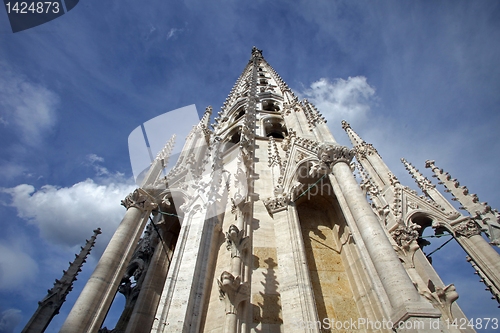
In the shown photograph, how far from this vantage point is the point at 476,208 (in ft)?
50.0

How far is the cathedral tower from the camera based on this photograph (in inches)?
250

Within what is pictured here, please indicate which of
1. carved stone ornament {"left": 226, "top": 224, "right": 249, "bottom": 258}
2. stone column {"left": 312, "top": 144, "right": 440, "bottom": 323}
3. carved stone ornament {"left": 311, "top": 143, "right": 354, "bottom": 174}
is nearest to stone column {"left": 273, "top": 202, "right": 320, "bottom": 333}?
carved stone ornament {"left": 226, "top": 224, "right": 249, "bottom": 258}

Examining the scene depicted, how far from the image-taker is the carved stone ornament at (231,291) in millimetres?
6262

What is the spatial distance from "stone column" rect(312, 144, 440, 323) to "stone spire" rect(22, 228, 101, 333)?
13.3m

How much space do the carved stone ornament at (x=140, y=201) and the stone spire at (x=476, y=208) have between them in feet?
53.7

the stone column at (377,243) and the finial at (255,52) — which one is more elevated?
the finial at (255,52)

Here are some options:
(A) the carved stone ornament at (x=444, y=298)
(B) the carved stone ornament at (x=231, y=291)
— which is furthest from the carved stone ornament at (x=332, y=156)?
(B) the carved stone ornament at (x=231, y=291)

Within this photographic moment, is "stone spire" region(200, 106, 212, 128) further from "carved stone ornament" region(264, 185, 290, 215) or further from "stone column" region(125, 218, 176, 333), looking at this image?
"carved stone ornament" region(264, 185, 290, 215)

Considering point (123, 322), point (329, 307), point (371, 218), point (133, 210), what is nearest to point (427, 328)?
point (371, 218)

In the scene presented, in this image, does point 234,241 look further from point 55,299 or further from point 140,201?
point 55,299

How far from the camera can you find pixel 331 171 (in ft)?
30.3

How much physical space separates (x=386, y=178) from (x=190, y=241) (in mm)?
16491

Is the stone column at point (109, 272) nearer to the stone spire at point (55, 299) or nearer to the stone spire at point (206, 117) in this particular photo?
the stone spire at point (55, 299)

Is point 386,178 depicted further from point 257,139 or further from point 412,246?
point 412,246
